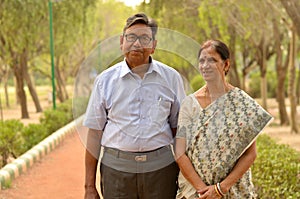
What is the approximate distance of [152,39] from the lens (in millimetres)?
3258

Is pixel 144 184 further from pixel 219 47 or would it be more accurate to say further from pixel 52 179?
pixel 52 179

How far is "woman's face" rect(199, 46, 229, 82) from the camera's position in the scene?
3.12 meters

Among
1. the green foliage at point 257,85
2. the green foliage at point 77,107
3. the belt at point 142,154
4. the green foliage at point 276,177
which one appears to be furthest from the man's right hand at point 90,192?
the green foliage at point 257,85

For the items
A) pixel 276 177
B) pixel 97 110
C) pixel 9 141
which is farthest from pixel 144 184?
pixel 9 141

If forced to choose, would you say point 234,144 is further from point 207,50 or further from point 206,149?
point 207,50

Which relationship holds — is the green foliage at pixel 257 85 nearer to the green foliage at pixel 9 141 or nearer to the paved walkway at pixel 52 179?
the paved walkway at pixel 52 179

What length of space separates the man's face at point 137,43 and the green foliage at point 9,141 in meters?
6.93

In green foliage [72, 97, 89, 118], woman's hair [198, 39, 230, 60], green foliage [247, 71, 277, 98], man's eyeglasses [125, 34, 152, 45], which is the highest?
man's eyeglasses [125, 34, 152, 45]

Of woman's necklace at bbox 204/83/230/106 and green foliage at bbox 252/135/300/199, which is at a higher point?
woman's necklace at bbox 204/83/230/106

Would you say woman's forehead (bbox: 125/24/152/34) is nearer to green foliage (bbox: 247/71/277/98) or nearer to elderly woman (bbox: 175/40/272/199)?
elderly woman (bbox: 175/40/272/199)

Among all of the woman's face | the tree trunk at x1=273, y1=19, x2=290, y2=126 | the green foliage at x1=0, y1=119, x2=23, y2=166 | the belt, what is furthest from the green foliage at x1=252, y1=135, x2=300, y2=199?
the tree trunk at x1=273, y1=19, x2=290, y2=126

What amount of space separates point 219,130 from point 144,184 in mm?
556

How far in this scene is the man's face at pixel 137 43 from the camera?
126 inches

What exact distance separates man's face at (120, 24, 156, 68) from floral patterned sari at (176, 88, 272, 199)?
0.36m
